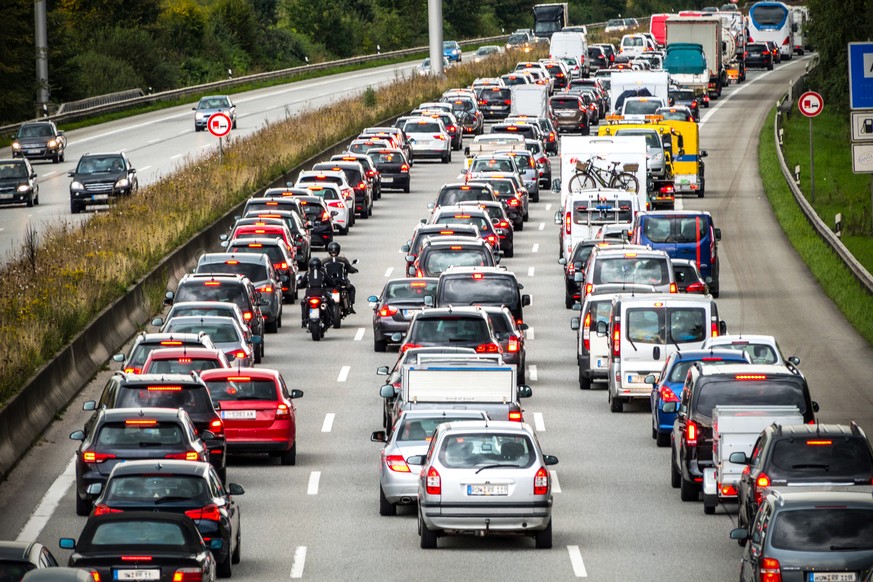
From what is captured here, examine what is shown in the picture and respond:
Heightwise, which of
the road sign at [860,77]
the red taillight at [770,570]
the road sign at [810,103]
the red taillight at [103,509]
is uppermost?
the road sign at [860,77]

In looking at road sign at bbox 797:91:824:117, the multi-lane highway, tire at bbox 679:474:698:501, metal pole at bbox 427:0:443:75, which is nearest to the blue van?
the multi-lane highway

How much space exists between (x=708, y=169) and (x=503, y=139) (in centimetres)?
933

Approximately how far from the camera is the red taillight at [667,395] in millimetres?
26859

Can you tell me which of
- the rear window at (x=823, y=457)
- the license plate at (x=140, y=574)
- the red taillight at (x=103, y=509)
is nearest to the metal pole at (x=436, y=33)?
the rear window at (x=823, y=457)

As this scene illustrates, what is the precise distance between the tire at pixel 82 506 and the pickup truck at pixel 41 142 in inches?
1969

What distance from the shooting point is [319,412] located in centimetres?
3142

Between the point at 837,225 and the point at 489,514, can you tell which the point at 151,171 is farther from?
the point at 489,514

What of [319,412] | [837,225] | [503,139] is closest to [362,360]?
[319,412]

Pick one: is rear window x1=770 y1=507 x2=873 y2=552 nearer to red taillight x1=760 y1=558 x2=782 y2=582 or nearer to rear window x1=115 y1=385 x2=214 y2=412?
red taillight x1=760 y1=558 x2=782 y2=582

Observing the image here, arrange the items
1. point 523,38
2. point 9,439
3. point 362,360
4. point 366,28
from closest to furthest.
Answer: point 9,439
point 362,360
point 523,38
point 366,28

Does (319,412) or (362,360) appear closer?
(319,412)

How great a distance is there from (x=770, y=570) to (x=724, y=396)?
6188 mm

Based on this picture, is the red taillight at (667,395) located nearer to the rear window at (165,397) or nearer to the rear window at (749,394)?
the rear window at (749,394)

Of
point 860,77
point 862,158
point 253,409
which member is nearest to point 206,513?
point 253,409
